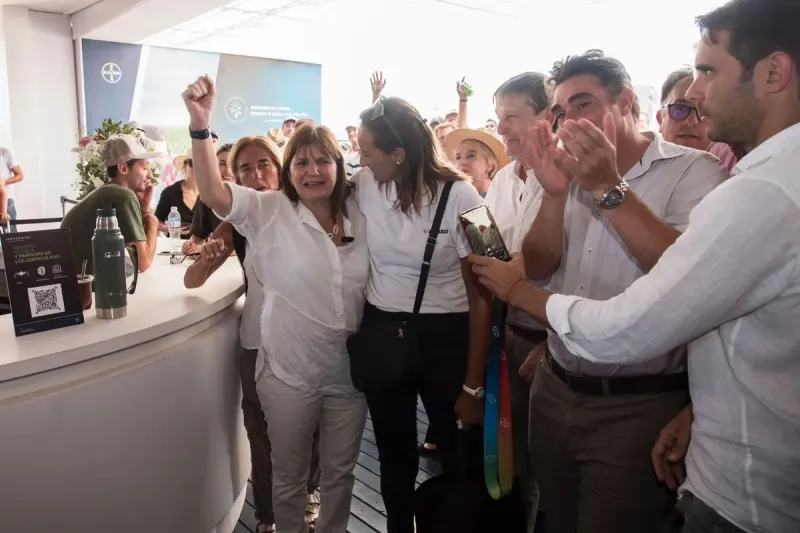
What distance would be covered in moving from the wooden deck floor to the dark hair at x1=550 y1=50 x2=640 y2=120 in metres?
1.85

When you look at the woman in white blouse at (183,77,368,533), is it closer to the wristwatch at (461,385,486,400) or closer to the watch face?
the wristwatch at (461,385,486,400)

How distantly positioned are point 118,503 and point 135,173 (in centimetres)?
162

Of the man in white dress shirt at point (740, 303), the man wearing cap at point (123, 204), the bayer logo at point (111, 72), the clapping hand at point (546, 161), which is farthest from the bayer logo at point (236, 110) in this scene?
the man in white dress shirt at point (740, 303)

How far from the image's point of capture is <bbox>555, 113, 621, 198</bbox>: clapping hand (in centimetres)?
114

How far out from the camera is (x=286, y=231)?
181 cm

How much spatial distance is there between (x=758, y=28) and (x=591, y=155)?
343 mm

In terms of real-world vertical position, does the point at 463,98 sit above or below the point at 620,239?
above

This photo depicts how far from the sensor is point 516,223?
2018 mm

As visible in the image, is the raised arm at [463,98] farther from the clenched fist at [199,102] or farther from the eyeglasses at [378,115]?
the clenched fist at [199,102]

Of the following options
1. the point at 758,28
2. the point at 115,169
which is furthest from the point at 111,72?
the point at 758,28

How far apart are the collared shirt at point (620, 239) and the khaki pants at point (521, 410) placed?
576mm

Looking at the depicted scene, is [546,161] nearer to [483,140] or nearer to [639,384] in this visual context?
[639,384]

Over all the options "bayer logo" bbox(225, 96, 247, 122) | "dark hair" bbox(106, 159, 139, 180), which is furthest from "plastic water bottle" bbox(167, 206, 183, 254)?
"bayer logo" bbox(225, 96, 247, 122)

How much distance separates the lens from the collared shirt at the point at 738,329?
0.83 m
